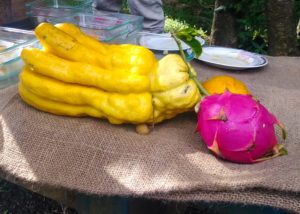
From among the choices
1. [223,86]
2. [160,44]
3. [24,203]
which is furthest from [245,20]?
[24,203]

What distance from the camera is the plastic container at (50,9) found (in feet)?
6.05

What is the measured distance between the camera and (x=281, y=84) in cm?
159

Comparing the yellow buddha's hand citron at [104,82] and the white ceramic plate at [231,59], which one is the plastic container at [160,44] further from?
the yellow buddha's hand citron at [104,82]

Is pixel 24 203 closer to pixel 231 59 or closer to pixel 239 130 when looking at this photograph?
pixel 231 59

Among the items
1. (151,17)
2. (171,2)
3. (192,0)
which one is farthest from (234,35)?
(171,2)

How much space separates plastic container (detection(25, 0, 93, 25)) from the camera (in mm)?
1845

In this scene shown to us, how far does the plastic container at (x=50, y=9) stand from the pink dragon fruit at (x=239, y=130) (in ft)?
3.87

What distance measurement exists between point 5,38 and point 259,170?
122 cm

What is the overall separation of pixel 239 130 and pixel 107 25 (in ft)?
3.23

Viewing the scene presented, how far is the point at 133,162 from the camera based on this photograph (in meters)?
0.97

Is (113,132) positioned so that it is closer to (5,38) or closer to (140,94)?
(140,94)

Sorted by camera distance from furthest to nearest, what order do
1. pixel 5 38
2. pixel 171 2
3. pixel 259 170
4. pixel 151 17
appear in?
pixel 171 2 → pixel 151 17 → pixel 5 38 → pixel 259 170

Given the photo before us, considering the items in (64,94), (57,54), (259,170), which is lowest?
(259,170)

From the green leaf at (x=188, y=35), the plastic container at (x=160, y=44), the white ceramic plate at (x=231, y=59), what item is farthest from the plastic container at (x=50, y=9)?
the green leaf at (x=188, y=35)
